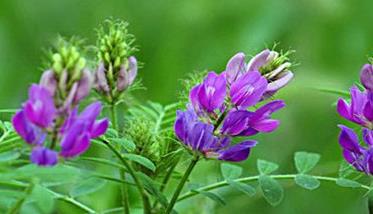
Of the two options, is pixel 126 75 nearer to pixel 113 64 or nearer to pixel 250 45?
pixel 113 64

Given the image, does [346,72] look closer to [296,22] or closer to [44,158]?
[296,22]

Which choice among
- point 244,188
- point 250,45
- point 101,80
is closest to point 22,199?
point 101,80

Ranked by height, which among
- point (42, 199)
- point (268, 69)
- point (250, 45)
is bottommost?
point (42, 199)

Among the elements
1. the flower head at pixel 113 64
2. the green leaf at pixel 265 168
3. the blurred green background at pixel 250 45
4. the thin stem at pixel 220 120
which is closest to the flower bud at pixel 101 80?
the flower head at pixel 113 64

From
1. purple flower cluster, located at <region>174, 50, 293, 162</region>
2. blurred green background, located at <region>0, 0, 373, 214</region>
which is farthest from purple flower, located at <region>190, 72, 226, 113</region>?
blurred green background, located at <region>0, 0, 373, 214</region>

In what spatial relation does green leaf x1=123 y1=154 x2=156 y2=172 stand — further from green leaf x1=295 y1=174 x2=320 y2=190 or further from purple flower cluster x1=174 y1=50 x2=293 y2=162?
green leaf x1=295 y1=174 x2=320 y2=190

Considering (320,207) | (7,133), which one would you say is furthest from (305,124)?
(7,133)
